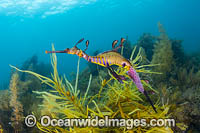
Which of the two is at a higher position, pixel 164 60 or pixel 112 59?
pixel 164 60

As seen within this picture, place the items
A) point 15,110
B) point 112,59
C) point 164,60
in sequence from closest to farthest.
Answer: point 112,59, point 15,110, point 164,60

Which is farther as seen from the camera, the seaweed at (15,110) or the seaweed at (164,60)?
the seaweed at (164,60)

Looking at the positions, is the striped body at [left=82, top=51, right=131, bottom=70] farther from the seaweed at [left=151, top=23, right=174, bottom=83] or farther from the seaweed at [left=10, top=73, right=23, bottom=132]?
the seaweed at [left=151, top=23, right=174, bottom=83]

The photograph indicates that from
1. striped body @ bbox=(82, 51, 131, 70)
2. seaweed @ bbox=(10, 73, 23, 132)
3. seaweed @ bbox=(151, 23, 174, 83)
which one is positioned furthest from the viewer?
seaweed @ bbox=(151, 23, 174, 83)

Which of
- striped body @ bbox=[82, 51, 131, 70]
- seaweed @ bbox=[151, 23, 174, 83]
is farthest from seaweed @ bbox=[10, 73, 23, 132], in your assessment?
seaweed @ bbox=[151, 23, 174, 83]

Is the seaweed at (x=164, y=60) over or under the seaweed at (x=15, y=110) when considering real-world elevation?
over

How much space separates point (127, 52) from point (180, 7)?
4562 inches

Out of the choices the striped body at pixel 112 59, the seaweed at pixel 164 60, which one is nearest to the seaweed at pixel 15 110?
the striped body at pixel 112 59

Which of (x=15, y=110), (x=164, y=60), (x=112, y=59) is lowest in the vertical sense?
(x=15, y=110)

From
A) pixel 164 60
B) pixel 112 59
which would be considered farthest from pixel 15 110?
pixel 164 60

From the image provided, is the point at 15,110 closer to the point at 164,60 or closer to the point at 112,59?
the point at 112,59

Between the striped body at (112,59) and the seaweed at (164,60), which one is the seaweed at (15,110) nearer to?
the striped body at (112,59)

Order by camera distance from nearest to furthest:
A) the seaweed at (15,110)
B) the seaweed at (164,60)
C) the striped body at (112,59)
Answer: the striped body at (112,59) < the seaweed at (15,110) < the seaweed at (164,60)

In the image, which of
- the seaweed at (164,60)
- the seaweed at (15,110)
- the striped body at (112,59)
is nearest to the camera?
the striped body at (112,59)
